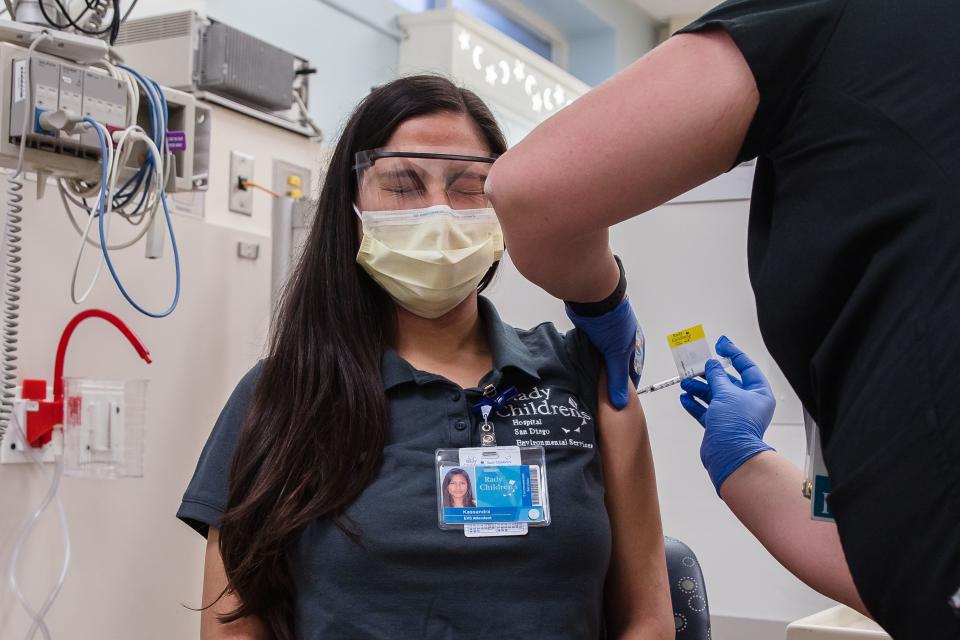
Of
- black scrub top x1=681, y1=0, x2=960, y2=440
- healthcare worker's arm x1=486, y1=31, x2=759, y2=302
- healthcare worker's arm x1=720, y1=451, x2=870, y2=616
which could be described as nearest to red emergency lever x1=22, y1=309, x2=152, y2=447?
healthcare worker's arm x1=720, y1=451, x2=870, y2=616

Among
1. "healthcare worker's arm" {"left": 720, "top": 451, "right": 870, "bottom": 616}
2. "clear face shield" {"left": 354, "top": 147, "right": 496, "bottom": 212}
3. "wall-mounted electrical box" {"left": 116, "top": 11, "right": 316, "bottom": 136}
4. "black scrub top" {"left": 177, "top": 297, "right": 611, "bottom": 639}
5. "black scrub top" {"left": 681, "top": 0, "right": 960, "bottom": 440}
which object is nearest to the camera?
"black scrub top" {"left": 681, "top": 0, "right": 960, "bottom": 440}

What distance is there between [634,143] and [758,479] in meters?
0.54

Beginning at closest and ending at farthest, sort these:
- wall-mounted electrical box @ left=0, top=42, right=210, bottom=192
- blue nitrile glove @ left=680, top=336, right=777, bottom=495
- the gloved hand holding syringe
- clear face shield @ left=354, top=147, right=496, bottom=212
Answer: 1. blue nitrile glove @ left=680, top=336, right=777, bottom=495
2. the gloved hand holding syringe
3. clear face shield @ left=354, top=147, right=496, bottom=212
4. wall-mounted electrical box @ left=0, top=42, right=210, bottom=192

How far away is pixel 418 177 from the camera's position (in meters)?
1.55

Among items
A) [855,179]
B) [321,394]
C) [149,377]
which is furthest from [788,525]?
[149,377]

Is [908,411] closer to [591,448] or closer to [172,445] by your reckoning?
[591,448]

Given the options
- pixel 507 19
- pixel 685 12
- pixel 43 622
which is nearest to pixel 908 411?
pixel 43 622

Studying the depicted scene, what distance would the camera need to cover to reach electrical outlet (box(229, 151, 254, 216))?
8.54 feet

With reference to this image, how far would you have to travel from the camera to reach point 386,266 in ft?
5.00

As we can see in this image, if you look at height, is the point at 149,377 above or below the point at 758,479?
above

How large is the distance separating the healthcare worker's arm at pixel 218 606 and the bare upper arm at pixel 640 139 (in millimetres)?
873

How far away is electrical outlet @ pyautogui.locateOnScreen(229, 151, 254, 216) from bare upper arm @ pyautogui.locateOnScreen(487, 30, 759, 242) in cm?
195

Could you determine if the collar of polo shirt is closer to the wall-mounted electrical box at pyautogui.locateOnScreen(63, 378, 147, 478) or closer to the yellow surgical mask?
the yellow surgical mask

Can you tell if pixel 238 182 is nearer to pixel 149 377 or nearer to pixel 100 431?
pixel 149 377
